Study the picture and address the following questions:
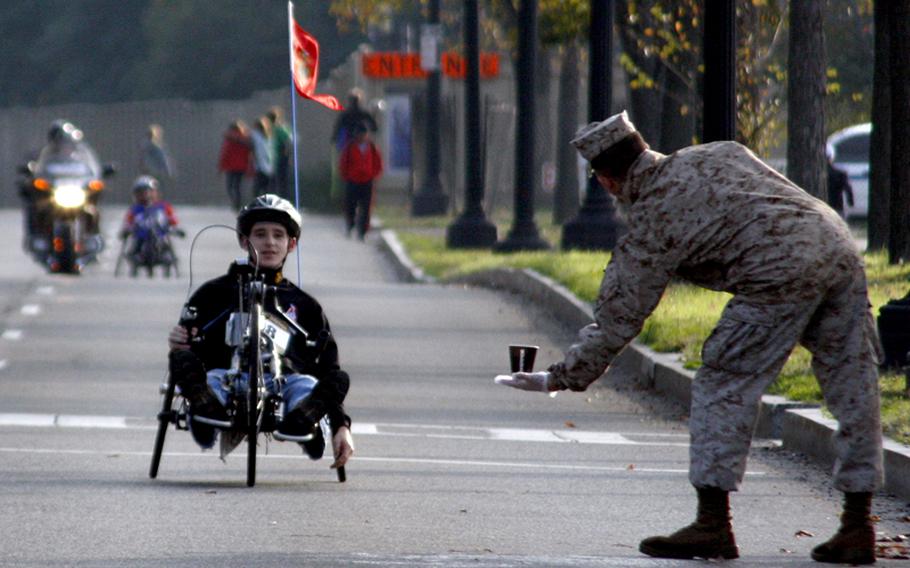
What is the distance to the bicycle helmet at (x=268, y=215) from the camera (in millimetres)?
9039

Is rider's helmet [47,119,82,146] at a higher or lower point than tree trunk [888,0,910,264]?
lower

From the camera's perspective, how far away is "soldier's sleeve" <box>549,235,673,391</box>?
22.8 ft

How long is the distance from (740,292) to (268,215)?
271cm

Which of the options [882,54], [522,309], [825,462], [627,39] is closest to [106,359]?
[522,309]

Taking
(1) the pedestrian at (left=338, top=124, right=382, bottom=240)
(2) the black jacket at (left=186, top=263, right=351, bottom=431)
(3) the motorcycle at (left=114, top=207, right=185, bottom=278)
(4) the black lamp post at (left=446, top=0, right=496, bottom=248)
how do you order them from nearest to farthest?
1. (2) the black jacket at (left=186, top=263, right=351, bottom=431)
2. (3) the motorcycle at (left=114, top=207, right=185, bottom=278)
3. (4) the black lamp post at (left=446, top=0, right=496, bottom=248)
4. (1) the pedestrian at (left=338, top=124, right=382, bottom=240)

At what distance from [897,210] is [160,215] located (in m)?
9.38

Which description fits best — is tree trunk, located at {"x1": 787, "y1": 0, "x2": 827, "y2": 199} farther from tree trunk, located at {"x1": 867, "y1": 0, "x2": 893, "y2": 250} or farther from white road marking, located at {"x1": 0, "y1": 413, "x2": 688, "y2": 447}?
white road marking, located at {"x1": 0, "y1": 413, "x2": 688, "y2": 447}

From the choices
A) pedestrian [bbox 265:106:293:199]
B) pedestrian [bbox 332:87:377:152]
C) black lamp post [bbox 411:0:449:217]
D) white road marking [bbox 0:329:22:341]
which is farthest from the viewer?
pedestrian [bbox 265:106:293:199]

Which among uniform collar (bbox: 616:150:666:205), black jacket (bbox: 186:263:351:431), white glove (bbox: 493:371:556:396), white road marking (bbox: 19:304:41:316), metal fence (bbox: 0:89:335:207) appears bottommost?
metal fence (bbox: 0:89:335:207)

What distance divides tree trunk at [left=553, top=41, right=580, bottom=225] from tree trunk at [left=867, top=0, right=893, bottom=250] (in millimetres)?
12368

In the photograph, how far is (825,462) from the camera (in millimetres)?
10070

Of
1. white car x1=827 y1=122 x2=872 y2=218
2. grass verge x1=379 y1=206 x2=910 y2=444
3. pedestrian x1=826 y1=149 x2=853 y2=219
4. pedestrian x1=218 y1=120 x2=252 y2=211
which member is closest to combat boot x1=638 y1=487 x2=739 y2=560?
grass verge x1=379 y1=206 x2=910 y2=444

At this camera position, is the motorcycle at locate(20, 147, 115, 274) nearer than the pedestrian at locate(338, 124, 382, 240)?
Yes

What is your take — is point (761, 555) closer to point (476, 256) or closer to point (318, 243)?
point (476, 256)
